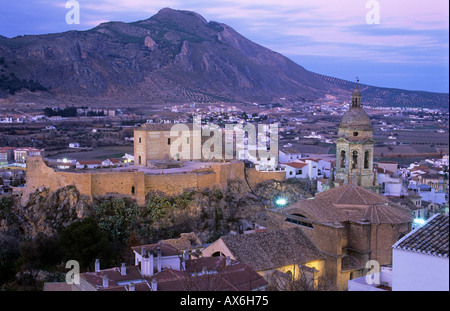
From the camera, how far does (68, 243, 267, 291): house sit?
35.0 ft

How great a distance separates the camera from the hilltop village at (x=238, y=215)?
11.4 metres

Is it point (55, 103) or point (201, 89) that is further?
point (201, 89)

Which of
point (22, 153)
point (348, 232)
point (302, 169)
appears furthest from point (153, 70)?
point (348, 232)

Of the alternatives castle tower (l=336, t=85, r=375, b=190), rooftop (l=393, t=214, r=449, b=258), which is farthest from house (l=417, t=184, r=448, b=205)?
rooftop (l=393, t=214, r=449, b=258)

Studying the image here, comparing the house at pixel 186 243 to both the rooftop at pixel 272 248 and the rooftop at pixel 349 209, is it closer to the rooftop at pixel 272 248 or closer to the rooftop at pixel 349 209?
the rooftop at pixel 272 248

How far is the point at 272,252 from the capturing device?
14273 millimetres

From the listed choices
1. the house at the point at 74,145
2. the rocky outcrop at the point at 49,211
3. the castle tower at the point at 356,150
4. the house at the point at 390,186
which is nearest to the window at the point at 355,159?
the castle tower at the point at 356,150

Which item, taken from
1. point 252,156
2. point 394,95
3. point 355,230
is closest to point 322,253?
point 355,230

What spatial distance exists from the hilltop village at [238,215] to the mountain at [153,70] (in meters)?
37.3

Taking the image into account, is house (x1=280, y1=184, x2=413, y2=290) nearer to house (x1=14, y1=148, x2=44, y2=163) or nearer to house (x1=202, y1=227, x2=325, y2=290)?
house (x1=202, y1=227, x2=325, y2=290)

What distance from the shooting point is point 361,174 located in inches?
866

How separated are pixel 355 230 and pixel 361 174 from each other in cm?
681

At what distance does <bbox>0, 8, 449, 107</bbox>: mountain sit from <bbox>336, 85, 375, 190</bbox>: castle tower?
51169 millimetres
